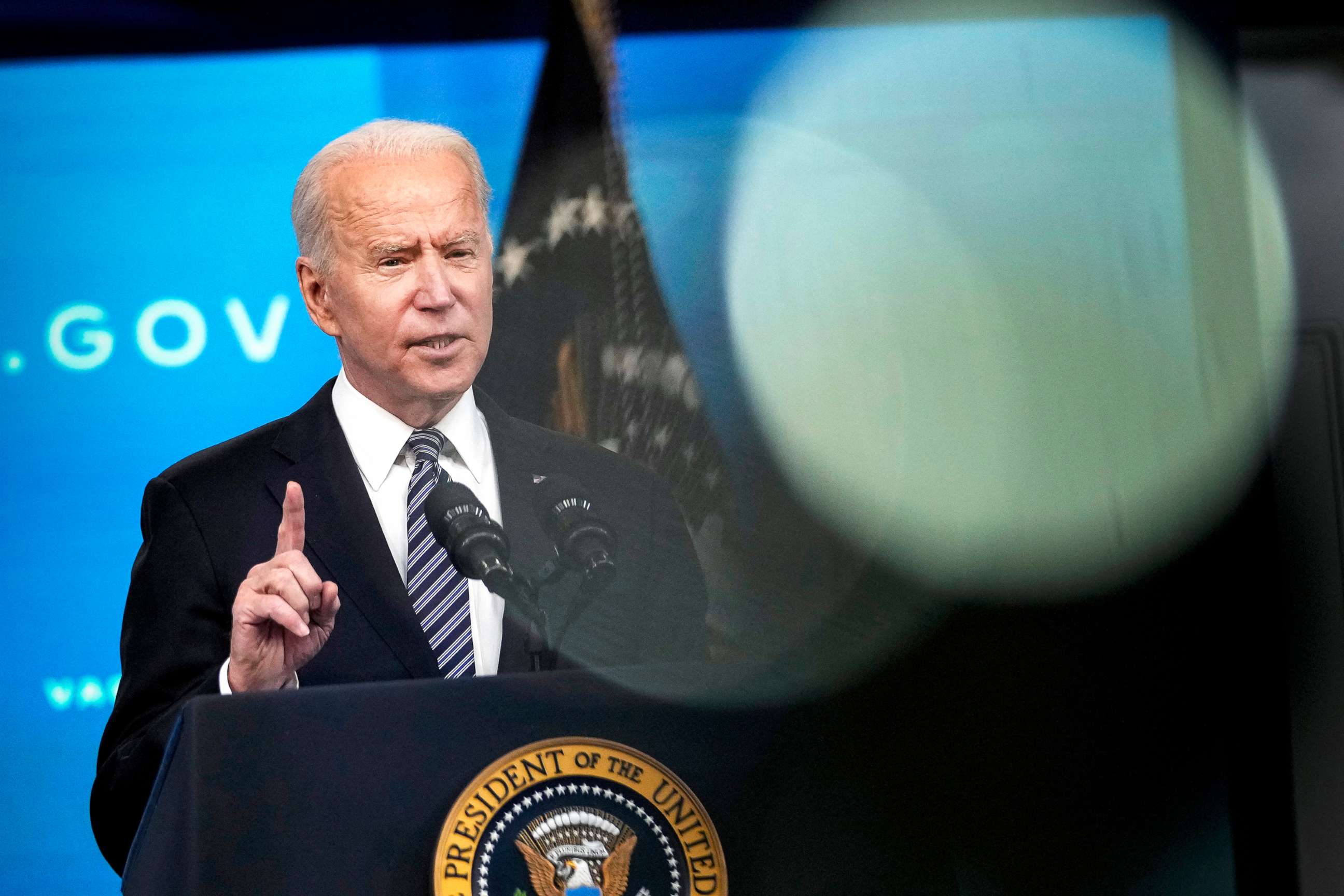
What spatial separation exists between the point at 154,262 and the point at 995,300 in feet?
6.34

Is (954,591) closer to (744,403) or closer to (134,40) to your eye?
(744,403)

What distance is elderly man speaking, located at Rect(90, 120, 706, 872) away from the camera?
6.03 ft

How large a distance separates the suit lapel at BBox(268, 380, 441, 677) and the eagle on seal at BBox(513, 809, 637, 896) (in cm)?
67

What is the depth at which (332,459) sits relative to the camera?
2.09m

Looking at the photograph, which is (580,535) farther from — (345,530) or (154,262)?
(154,262)

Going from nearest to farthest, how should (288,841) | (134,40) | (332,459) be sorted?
1. (288,841)
2. (332,459)
3. (134,40)

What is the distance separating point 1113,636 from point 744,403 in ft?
3.35

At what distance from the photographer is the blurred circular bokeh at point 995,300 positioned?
3.07 m

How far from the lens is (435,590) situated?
→ 194 cm

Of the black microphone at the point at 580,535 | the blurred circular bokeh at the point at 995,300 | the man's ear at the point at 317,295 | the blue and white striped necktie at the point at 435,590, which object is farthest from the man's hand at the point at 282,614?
the blurred circular bokeh at the point at 995,300

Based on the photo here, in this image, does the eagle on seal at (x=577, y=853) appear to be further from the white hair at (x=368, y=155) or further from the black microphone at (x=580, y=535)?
the white hair at (x=368, y=155)

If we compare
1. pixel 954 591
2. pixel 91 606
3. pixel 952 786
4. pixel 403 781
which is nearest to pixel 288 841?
pixel 403 781

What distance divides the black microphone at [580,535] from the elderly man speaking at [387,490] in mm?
275

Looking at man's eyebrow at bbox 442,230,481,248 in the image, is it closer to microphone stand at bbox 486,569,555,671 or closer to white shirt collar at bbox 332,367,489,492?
white shirt collar at bbox 332,367,489,492
